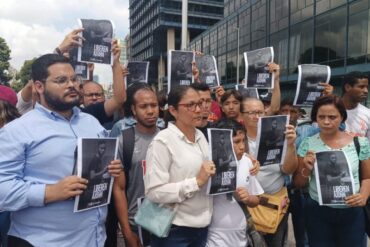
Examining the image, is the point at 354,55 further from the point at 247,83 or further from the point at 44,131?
the point at 44,131

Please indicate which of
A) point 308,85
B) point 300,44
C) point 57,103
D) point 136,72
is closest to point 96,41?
point 57,103

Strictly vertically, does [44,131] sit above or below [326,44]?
below

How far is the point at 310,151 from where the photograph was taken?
3.03 metres

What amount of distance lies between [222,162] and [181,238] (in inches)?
22.6

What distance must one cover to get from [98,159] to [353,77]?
2.94 meters

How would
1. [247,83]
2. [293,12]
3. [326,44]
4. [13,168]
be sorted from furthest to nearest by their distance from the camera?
1. [293,12]
2. [326,44]
3. [247,83]
4. [13,168]

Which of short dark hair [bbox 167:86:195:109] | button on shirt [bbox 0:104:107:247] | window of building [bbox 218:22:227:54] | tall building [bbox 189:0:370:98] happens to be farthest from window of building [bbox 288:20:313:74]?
button on shirt [bbox 0:104:107:247]

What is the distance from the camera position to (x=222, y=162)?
2494 millimetres

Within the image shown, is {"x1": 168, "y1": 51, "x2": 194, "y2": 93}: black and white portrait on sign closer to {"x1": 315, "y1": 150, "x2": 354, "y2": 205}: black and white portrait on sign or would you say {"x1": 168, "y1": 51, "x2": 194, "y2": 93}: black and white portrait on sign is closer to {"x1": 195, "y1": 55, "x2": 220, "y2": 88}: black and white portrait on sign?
{"x1": 195, "y1": 55, "x2": 220, "y2": 88}: black and white portrait on sign

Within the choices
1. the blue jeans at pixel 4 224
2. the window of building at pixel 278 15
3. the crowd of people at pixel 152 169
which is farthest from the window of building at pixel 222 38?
the blue jeans at pixel 4 224

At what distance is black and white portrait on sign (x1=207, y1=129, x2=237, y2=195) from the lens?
8.05 feet

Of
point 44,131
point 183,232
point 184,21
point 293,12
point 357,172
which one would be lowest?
point 183,232

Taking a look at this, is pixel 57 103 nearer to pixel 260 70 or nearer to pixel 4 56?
pixel 260 70

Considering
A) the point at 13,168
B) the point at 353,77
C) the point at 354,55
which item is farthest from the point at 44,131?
the point at 354,55
